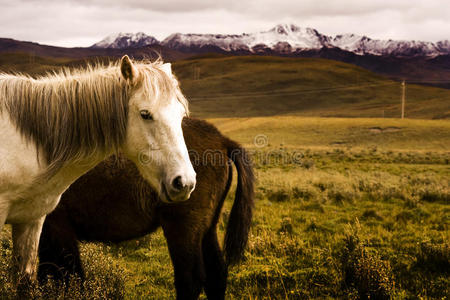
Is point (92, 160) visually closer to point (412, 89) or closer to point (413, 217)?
point (413, 217)

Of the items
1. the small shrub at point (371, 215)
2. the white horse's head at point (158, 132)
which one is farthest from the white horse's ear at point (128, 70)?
Result: the small shrub at point (371, 215)

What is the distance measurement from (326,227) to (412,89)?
13116 centimetres

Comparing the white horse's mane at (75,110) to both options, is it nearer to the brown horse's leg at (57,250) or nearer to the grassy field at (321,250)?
the grassy field at (321,250)

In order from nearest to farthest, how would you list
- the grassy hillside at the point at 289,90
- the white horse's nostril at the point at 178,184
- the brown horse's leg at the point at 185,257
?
1. the white horse's nostril at the point at 178,184
2. the brown horse's leg at the point at 185,257
3. the grassy hillside at the point at 289,90

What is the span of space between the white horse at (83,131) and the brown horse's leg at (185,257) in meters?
1.12

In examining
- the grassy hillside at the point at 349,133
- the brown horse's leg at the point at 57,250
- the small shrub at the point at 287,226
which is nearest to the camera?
the brown horse's leg at the point at 57,250

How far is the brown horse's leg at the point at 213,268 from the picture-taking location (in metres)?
4.03

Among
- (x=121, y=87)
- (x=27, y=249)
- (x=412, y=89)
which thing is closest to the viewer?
(x=121, y=87)

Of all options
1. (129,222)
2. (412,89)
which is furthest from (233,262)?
(412,89)

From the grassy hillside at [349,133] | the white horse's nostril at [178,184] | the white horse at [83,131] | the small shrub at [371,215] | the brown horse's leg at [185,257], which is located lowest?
the grassy hillside at [349,133]

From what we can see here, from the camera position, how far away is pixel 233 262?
13.6ft

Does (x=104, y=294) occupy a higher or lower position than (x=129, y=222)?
lower

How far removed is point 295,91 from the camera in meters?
116

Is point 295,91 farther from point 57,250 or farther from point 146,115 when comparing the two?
point 146,115
